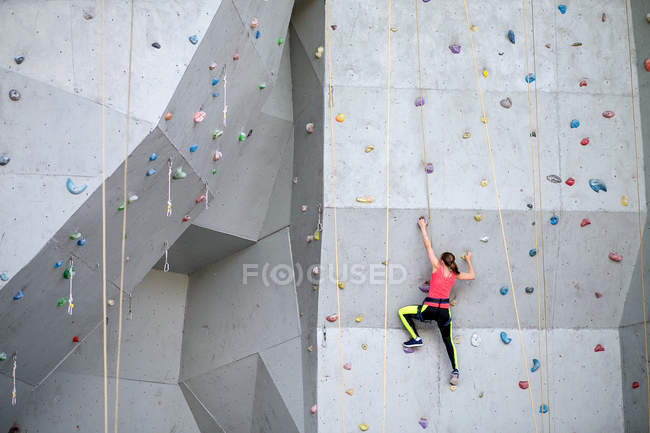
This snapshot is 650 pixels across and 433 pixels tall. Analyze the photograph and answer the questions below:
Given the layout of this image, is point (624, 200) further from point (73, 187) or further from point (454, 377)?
point (73, 187)

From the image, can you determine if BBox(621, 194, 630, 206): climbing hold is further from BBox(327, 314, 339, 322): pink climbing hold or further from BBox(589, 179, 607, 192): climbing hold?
BBox(327, 314, 339, 322): pink climbing hold

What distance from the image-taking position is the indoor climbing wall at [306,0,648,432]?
666cm

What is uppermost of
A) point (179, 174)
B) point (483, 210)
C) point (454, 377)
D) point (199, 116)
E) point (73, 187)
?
point (199, 116)

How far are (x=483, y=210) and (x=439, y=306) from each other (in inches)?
35.0

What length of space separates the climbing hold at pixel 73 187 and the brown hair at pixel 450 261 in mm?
2898

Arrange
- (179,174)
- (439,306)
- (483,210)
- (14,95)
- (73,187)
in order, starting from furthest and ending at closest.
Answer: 1. (483,210)
2. (439,306)
3. (179,174)
4. (73,187)
5. (14,95)

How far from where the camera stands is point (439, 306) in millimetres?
6480

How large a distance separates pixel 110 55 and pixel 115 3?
0.32 meters

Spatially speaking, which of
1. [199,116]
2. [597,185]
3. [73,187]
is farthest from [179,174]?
[597,185]

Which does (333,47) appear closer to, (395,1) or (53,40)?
(395,1)

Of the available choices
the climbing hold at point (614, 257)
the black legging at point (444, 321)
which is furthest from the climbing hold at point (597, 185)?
the black legging at point (444, 321)

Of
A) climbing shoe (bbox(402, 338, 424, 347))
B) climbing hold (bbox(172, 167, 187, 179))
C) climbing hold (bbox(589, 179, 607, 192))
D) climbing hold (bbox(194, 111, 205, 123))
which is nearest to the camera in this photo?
climbing hold (bbox(194, 111, 205, 123))

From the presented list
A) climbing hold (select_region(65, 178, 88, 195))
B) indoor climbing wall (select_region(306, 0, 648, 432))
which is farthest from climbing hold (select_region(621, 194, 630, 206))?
climbing hold (select_region(65, 178, 88, 195))

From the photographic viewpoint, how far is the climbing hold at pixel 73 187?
15.8 ft
